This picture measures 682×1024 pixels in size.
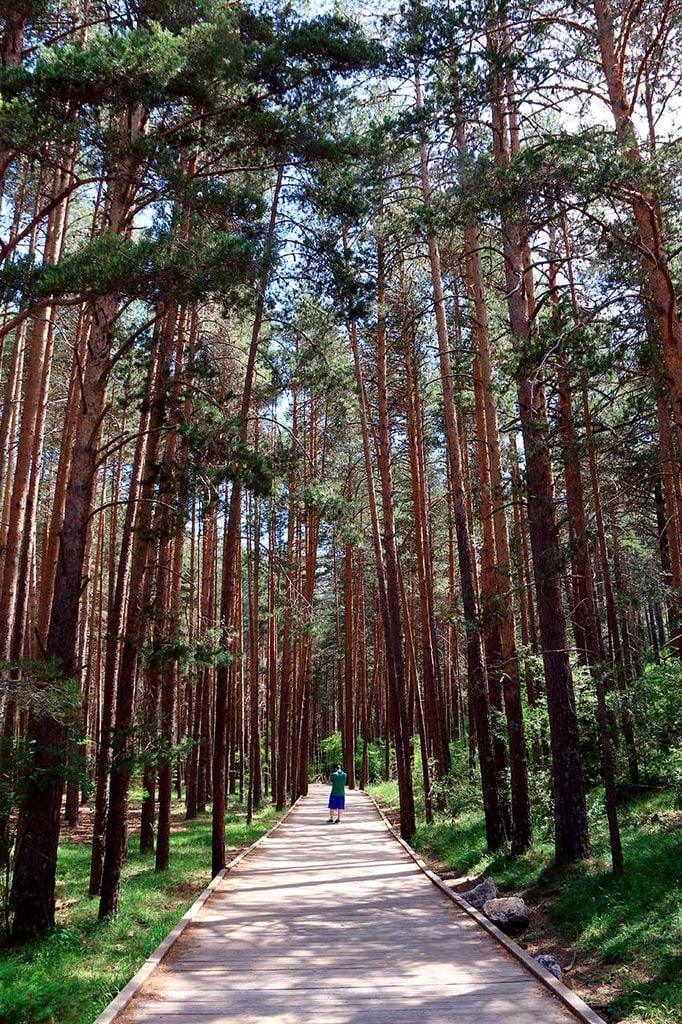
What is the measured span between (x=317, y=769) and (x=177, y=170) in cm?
5049

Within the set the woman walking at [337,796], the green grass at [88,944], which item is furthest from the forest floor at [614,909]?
the woman walking at [337,796]

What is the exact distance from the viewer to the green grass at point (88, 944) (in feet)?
19.5

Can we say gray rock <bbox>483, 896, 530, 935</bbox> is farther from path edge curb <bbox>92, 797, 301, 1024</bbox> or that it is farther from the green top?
the green top

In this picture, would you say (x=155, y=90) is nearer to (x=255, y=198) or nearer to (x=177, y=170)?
(x=177, y=170)

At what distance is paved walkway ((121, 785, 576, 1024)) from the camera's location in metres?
5.19

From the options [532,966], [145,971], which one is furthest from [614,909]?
[145,971]

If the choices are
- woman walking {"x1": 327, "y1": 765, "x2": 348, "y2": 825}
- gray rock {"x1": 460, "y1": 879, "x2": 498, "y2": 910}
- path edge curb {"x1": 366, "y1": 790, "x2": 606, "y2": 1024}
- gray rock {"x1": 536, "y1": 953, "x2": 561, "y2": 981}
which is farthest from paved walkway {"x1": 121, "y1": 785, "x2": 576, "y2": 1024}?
woman walking {"x1": 327, "y1": 765, "x2": 348, "y2": 825}

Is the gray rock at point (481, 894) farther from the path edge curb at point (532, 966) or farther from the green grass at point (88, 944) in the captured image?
the green grass at point (88, 944)

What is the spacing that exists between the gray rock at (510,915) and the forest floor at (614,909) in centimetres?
14

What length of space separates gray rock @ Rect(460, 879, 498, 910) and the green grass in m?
3.46

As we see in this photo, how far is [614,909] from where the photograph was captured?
7.32m

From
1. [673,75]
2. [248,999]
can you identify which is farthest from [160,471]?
[673,75]

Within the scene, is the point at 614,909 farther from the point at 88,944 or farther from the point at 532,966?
the point at 88,944

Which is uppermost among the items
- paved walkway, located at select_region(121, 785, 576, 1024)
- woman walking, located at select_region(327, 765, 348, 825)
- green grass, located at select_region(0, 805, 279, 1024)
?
woman walking, located at select_region(327, 765, 348, 825)
